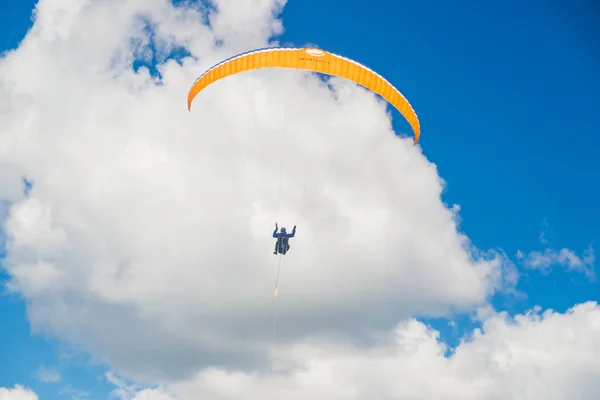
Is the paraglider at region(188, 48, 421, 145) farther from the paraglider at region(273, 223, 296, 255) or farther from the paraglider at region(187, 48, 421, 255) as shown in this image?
the paraglider at region(273, 223, 296, 255)

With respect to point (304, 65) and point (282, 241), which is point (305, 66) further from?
point (282, 241)

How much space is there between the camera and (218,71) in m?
39.2

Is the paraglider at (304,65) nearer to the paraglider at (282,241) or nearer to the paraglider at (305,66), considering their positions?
the paraglider at (305,66)

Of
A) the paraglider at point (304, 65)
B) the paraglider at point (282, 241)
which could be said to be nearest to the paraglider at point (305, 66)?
the paraglider at point (304, 65)

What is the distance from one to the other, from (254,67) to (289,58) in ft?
6.62

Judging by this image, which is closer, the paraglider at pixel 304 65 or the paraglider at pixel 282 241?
the paraglider at pixel 304 65

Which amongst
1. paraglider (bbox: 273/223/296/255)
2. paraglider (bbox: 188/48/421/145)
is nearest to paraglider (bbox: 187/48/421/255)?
paraglider (bbox: 188/48/421/145)

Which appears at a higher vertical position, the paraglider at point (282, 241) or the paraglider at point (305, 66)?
the paraglider at point (305, 66)

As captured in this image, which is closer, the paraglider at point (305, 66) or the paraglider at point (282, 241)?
the paraglider at point (305, 66)

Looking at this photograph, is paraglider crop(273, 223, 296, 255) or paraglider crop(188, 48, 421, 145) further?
paraglider crop(273, 223, 296, 255)

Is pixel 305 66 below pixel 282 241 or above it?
above

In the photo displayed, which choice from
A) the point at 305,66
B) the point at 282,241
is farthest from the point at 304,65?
the point at 282,241

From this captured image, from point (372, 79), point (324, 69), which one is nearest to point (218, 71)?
point (324, 69)

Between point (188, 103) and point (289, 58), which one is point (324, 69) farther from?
point (188, 103)
